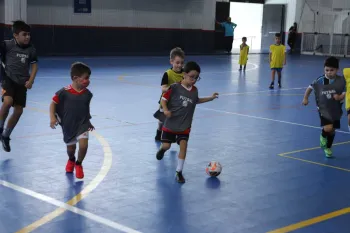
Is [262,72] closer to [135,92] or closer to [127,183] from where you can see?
[135,92]

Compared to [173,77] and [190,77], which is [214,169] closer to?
[190,77]

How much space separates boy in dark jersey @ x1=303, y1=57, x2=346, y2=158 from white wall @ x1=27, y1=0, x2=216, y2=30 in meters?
21.5

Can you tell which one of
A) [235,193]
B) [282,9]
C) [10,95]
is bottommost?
[235,193]

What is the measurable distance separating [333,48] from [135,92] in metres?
23.5

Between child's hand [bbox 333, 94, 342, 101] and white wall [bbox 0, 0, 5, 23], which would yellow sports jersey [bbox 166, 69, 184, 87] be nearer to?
child's hand [bbox 333, 94, 342, 101]

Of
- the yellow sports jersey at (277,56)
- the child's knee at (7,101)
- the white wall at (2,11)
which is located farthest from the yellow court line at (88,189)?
the white wall at (2,11)

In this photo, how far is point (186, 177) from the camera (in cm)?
673

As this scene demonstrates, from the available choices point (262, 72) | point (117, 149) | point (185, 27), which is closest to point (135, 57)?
point (185, 27)

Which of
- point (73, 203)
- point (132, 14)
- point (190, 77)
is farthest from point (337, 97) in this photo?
point (132, 14)

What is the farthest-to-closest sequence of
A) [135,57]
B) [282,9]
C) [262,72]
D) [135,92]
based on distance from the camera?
[282,9] → [135,57] → [262,72] → [135,92]

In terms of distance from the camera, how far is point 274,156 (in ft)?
26.0

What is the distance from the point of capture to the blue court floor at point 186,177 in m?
5.13

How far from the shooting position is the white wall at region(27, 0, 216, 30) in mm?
27281

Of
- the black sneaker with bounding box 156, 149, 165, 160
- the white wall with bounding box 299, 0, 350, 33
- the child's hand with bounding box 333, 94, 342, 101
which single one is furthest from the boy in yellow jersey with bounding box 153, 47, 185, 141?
the white wall with bounding box 299, 0, 350, 33
